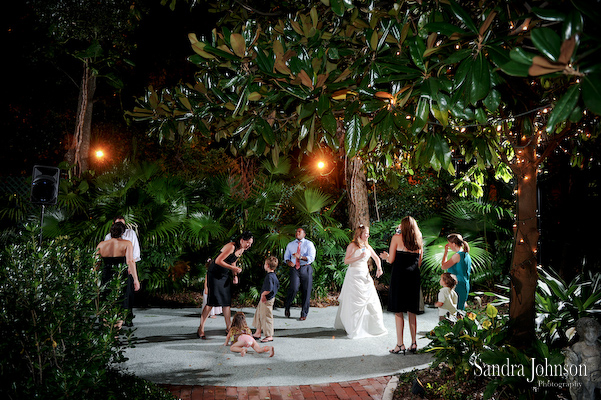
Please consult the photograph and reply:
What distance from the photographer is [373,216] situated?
13469 mm

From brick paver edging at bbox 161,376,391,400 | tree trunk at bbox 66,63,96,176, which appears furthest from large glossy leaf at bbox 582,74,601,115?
tree trunk at bbox 66,63,96,176

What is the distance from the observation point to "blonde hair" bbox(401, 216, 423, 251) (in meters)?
6.53

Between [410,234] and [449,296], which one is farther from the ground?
[410,234]

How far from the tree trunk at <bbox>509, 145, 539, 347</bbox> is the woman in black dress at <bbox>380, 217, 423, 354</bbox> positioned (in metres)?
2.01

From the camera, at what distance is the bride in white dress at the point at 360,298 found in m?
7.52

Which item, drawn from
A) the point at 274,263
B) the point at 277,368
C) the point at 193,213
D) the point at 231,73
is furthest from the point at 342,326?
the point at 231,73

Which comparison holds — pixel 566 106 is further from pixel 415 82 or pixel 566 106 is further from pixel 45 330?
pixel 45 330

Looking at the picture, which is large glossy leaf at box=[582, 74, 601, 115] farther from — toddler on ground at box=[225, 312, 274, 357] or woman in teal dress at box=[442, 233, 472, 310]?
woman in teal dress at box=[442, 233, 472, 310]

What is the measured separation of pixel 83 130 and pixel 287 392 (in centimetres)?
1202

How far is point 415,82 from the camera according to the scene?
2.26 meters

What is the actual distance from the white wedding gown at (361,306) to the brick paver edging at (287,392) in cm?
214

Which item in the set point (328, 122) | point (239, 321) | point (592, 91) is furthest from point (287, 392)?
point (592, 91)

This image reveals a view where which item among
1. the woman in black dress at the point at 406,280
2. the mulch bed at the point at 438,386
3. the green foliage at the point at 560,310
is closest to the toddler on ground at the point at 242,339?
the woman in black dress at the point at 406,280

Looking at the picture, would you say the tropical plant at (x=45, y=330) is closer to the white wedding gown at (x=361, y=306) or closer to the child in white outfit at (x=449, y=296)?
the white wedding gown at (x=361, y=306)
